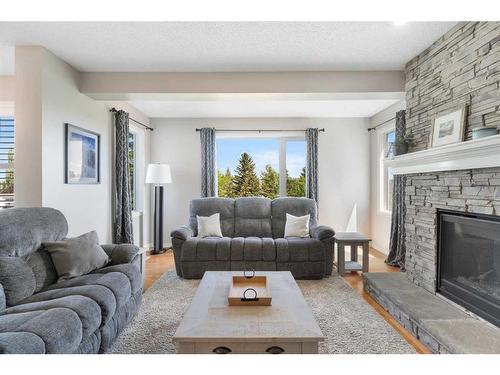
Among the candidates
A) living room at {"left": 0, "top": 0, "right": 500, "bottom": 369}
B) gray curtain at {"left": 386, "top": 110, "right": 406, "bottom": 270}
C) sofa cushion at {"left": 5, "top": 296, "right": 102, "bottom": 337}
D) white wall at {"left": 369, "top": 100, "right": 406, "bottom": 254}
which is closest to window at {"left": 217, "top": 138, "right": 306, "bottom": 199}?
living room at {"left": 0, "top": 0, "right": 500, "bottom": 369}

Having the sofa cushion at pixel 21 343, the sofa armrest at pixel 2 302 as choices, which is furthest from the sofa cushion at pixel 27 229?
the sofa cushion at pixel 21 343

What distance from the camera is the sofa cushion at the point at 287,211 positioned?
4555 millimetres

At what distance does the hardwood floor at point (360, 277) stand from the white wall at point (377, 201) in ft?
0.73

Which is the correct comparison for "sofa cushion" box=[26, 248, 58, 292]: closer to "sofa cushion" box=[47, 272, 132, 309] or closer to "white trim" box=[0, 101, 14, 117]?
"sofa cushion" box=[47, 272, 132, 309]

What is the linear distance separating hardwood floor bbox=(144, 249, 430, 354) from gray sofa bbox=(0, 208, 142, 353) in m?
1.25

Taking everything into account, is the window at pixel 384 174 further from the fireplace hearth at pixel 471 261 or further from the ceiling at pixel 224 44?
the fireplace hearth at pixel 471 261

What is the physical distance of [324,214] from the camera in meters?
5.71

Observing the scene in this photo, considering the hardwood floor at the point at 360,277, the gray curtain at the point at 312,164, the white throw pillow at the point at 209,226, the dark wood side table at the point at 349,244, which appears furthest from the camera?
the gray curtain at the point at 312,164

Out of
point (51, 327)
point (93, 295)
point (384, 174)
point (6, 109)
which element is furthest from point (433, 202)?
point (6, 109)

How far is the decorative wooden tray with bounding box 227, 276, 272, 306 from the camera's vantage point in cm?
198

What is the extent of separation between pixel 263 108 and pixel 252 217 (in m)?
1.79

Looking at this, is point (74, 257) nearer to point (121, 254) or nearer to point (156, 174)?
point (121, 254)

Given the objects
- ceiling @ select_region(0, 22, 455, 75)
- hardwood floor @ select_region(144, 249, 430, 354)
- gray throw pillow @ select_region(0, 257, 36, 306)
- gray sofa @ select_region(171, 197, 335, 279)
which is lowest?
hardwood floor @ select_region(144, 249, 430, 354)
